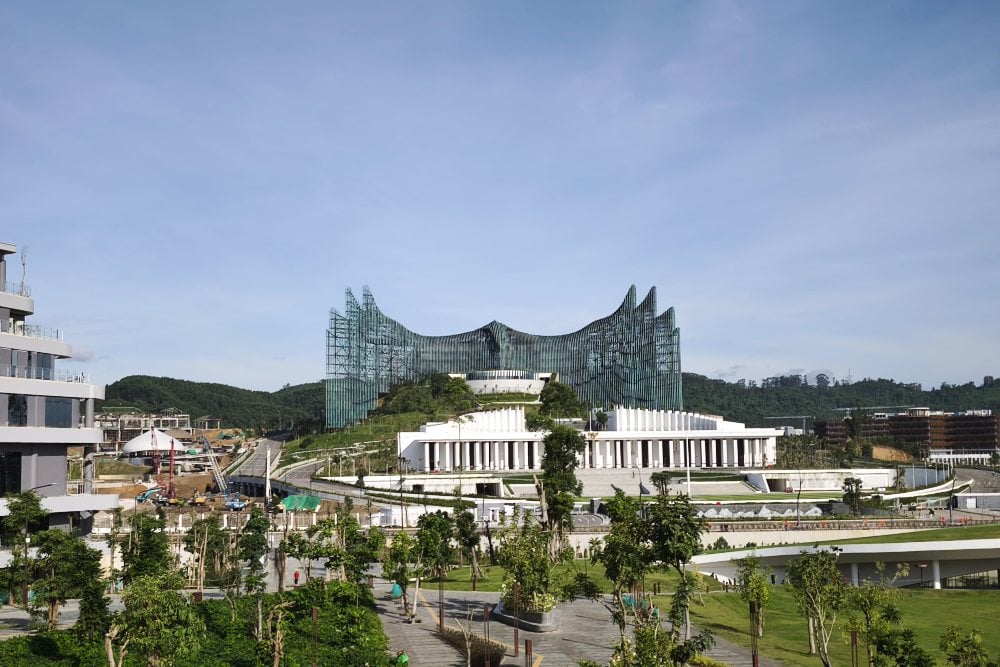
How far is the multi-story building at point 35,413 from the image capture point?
1730 inches

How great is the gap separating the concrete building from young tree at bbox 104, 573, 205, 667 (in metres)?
101

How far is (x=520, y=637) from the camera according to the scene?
3716 centimetres

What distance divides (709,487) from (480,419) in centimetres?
3855

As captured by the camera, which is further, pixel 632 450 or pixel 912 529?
pixel 632 450

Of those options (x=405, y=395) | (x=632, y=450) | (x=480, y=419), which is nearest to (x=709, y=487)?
(x=632, y=450)

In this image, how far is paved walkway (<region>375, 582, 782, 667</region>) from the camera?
111ft

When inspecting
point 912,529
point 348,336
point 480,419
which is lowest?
point 912,529

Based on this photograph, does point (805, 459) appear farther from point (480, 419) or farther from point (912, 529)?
point (912, 529)

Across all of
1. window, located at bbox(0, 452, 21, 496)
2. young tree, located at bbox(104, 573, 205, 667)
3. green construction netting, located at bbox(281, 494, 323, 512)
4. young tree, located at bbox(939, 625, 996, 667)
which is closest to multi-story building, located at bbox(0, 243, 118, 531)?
window, located at bbox(0, 452, 21, 496)

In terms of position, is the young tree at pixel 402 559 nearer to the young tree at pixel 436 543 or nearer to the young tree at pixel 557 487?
the young tree at pixel 436 543

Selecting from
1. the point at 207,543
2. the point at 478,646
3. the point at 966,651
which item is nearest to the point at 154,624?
the point at 478,646

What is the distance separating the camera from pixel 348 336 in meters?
176

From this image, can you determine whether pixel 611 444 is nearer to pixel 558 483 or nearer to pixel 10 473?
pixel 558 483

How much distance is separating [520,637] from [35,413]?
25.7m
